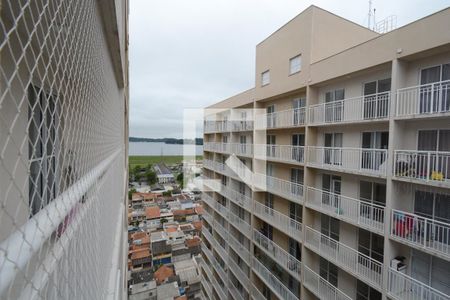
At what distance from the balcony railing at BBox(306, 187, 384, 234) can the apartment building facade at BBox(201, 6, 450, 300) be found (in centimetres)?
3

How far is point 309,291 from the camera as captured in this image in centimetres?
644

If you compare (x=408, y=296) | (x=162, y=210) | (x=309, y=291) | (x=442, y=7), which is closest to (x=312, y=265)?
(x=309, y=291)

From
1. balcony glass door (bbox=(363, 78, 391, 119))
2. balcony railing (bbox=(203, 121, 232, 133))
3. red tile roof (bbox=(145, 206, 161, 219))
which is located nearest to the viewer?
balcony glass door (bbox=(363, 78, 391, 119))

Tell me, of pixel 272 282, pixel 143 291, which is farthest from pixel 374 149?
pixel 143 291

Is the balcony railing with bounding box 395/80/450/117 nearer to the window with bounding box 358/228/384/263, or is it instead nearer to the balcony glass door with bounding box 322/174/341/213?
the balcony glass door with bounding box 322/174/341/213

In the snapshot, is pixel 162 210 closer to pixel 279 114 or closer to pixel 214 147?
pixel 214 147

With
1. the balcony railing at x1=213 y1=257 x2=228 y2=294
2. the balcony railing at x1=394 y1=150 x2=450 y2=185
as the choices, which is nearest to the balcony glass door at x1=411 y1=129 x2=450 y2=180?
the balcony railing at x1=394 y1=150 x2=450 y2=185

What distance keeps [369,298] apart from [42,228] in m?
6.76

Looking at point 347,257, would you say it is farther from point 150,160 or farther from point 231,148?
point 150,160

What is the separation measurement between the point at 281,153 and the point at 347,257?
11.6 ft

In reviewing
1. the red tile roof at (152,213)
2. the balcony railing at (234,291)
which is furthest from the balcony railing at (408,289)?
the red tile roof at (152,213)

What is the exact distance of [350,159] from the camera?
17.7 ft

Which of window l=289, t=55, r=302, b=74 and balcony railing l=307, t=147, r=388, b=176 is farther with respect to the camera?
window l=289, t=55, r=302, b=74

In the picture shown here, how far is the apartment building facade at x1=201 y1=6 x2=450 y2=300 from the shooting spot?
3979 mm
